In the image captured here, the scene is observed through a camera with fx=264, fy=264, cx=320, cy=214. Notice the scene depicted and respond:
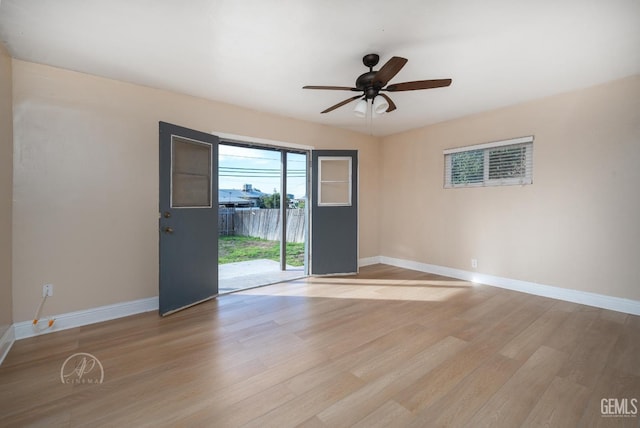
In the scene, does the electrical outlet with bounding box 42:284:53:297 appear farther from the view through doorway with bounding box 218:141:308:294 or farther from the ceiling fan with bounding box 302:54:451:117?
the ceiling fan with bounding box 302:54:451:117

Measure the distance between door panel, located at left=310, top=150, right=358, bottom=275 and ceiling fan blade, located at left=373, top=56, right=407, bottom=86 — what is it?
2.12 m

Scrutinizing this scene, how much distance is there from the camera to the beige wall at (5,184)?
209 cm

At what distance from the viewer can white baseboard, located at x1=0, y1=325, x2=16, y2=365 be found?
202 centimetres

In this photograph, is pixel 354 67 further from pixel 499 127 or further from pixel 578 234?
pixel 578 234

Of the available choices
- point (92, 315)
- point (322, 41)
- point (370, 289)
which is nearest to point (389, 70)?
point (322, 41)

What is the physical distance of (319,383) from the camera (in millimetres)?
1712

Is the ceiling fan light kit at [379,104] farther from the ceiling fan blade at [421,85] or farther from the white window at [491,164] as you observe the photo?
the white window at [491,164]

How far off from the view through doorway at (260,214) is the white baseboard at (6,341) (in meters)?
1.81

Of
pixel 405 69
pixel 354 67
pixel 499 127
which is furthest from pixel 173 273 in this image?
pixel 499 127

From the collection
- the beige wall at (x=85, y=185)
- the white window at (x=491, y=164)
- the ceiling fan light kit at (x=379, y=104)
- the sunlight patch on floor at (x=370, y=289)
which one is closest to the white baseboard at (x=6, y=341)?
the beige wall at (x=85, y=185)

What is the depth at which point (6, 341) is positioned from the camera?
211cm

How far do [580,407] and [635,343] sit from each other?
129 centimetres

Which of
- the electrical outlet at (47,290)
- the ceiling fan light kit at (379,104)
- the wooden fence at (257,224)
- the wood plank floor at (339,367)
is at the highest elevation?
the ceiling fan light kit at (379,104)

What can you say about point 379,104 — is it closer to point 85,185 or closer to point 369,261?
point 85,185
